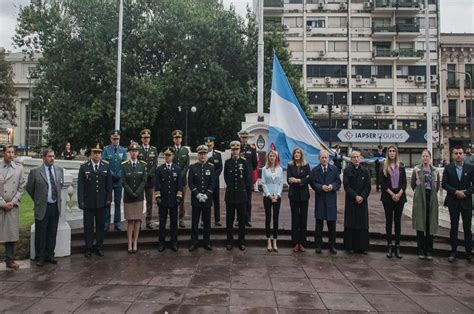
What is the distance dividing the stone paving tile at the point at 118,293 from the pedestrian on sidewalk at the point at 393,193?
15.9ft

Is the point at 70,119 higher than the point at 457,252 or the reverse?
higher

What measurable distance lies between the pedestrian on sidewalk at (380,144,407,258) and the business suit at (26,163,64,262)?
244 inches

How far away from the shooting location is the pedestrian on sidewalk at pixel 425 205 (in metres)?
7.56

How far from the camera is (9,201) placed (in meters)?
6.70

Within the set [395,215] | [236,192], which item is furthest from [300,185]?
[395,215]

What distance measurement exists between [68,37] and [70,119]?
4937 mm

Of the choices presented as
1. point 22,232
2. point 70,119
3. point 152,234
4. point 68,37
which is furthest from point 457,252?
point 68,37

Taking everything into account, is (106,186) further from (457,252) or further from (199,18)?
(199,18)

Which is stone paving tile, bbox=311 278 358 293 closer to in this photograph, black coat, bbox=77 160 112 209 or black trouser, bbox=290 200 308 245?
black trouser, bbox=290 200 308 245

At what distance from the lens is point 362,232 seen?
784cm

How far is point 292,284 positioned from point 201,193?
108 inches

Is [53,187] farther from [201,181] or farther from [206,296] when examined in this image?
[206,296]

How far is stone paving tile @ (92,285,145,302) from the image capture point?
524 cm

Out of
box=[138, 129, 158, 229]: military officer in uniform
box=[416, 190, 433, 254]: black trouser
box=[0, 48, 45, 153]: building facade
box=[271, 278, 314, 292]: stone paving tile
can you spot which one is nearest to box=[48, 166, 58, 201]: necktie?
box=[138, 129, 158, 229]: military officer in uniform
